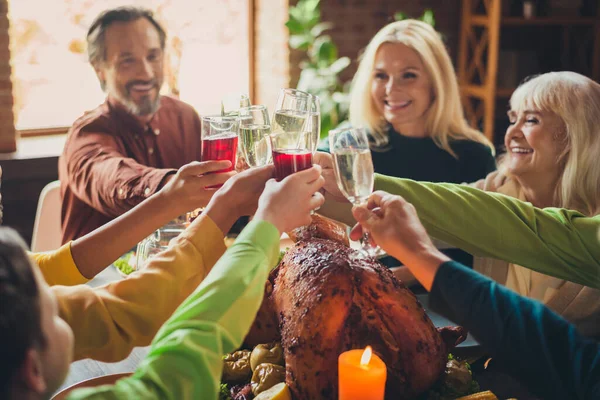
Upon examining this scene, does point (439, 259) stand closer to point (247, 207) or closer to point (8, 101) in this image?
point (247, 207)

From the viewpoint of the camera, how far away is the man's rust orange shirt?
237cm

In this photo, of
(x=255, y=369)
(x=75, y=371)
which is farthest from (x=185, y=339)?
(x=75, y=371)

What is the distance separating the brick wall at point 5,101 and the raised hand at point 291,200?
2910mm

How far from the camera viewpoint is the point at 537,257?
5.70ft

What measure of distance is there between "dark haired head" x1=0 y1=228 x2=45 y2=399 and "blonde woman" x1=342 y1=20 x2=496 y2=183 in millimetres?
2283

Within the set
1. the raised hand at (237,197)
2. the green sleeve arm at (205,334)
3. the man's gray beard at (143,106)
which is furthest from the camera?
the man's gray beard at (143,106)

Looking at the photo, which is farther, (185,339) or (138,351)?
(138,351)

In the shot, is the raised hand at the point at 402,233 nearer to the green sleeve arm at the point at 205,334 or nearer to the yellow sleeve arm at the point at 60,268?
the green sleeve arm at the point at 205,334

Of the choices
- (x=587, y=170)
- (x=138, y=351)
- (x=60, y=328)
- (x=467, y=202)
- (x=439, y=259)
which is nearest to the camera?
(x=60, y=328)

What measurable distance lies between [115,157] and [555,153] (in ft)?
5.31

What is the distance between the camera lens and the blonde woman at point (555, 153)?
2.09 m

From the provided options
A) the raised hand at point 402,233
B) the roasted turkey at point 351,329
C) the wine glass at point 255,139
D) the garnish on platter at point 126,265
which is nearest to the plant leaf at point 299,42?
the garnish on platter at point 126,265

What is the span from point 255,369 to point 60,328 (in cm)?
64

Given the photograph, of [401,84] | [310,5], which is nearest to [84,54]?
[310,5]
